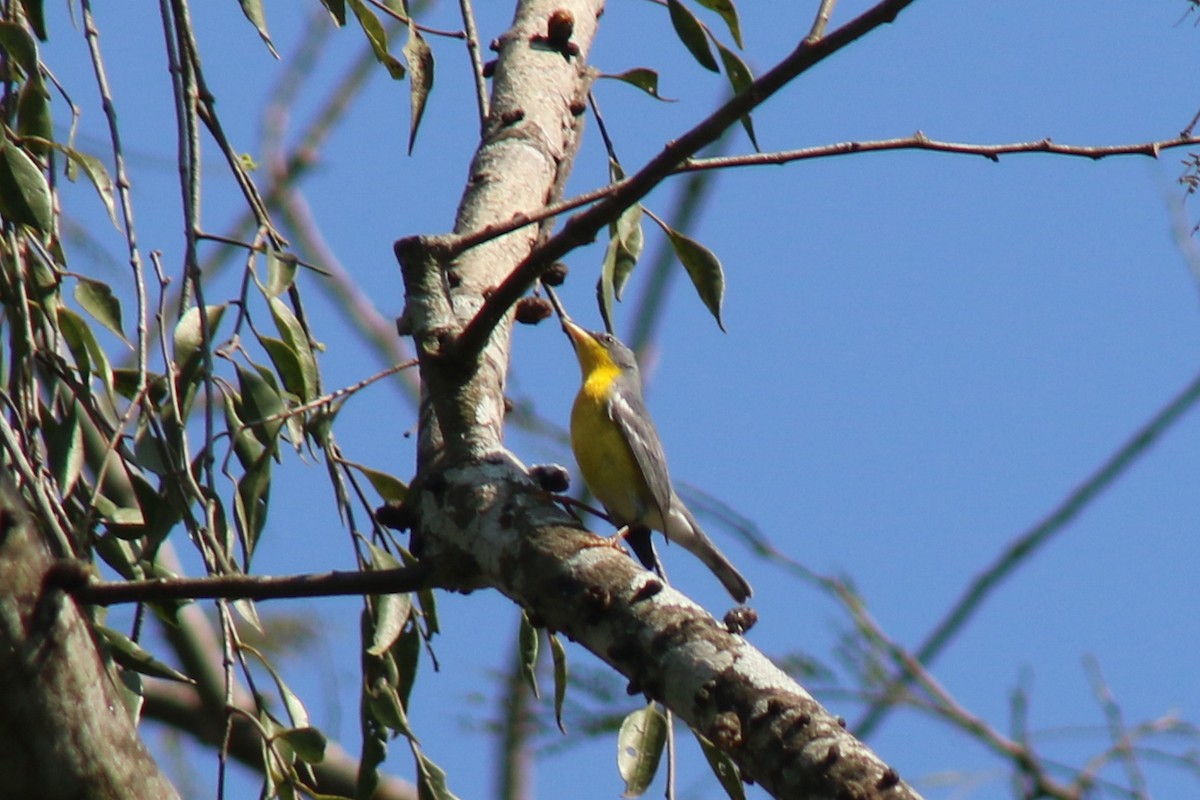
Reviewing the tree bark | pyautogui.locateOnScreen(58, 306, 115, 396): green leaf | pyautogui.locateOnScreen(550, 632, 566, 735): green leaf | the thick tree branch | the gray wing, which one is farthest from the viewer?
the gray wing

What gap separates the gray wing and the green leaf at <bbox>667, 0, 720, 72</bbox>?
7.23 ft

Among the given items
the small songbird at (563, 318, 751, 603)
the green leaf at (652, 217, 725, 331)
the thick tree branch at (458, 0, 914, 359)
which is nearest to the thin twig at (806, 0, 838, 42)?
the thick tree branch at (458, 0, 914, 359)

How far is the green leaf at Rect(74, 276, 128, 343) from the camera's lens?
2.78 m

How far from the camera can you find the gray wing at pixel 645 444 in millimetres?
5191

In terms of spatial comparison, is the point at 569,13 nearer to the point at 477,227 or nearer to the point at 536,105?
the point at 536,105

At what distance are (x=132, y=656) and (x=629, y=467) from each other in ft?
9.50

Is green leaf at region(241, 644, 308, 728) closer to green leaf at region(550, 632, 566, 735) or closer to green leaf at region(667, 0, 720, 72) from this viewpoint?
green leaf at region(550, 632, 566, 735)

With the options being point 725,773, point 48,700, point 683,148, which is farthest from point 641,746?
point 48,700

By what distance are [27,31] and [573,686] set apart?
3.02 meters

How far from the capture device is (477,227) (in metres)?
3.08

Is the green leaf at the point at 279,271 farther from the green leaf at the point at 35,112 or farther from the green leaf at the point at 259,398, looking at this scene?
the green leaf at the point at 35,112

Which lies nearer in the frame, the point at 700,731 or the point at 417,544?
the point at 700,731

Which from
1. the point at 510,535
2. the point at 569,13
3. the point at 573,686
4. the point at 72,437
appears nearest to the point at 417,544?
the point at 510,535

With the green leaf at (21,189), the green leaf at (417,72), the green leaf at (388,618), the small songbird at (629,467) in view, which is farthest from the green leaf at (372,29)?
the small songbird at (629,467)
